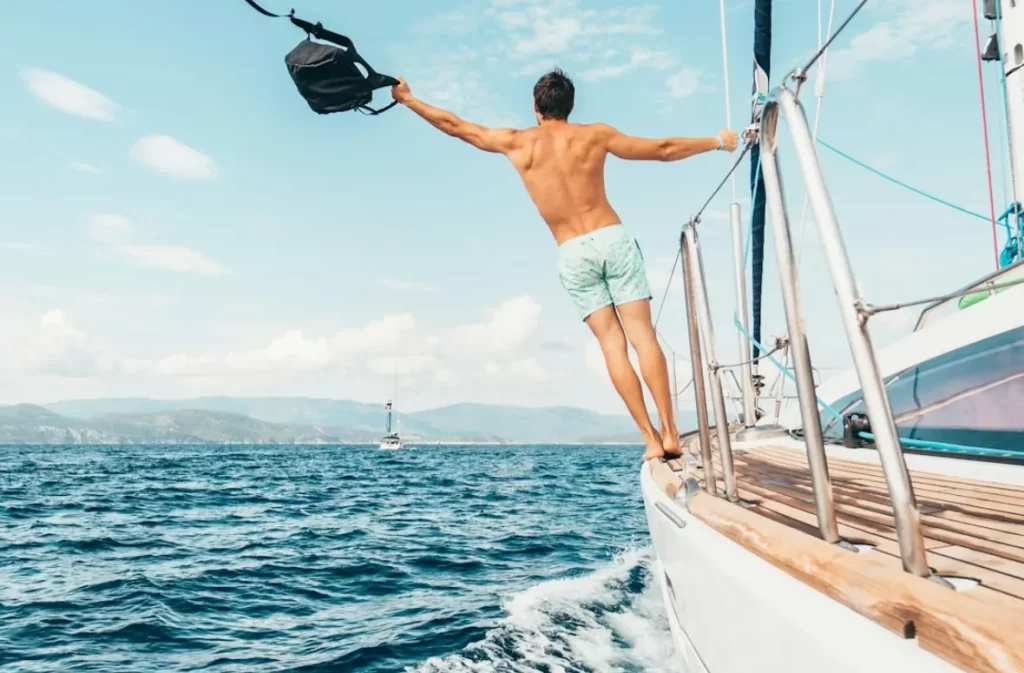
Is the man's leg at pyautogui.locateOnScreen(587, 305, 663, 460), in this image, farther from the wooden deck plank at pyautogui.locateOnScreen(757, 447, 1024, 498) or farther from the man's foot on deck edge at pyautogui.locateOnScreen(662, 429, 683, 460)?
the wooden deck plank at pyautogui.locateOnScreen(757, 447, 1024, 498)

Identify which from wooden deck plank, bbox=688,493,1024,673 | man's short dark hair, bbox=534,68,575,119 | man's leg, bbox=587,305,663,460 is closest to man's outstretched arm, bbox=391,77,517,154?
man's short dark hair, bbox=534,68,575,119

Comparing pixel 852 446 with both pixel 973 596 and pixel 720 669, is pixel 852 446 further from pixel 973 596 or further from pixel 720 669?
pixel 973 596

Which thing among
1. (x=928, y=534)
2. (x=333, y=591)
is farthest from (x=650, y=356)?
(x=333, y=591)

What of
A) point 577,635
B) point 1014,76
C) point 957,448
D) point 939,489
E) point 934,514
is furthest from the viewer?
point 577,635

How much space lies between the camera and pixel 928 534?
76.9 inches

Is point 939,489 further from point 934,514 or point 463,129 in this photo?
point 463,129

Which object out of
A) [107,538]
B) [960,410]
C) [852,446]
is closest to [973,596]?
[960,410]

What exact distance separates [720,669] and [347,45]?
303 cm

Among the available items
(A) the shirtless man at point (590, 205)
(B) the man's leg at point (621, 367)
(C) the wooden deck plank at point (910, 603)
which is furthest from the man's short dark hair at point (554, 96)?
(C) the wooden deck plank at point (910, 603)

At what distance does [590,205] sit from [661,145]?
16.9 inches

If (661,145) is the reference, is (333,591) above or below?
below

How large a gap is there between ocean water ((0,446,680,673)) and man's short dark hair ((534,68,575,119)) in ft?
13.5

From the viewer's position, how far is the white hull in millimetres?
1213

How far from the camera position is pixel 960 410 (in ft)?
13.6
